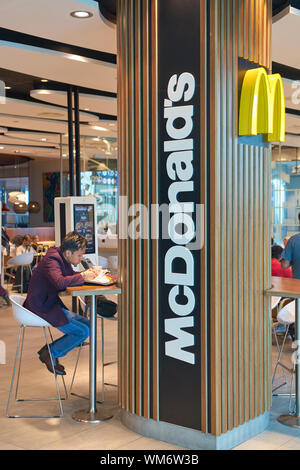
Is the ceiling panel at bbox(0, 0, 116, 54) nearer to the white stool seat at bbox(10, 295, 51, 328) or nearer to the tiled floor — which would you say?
the white stool seat at bbox(10, 295, 51, 328)

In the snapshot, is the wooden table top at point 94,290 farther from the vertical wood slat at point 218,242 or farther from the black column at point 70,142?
the black column at point 70,142

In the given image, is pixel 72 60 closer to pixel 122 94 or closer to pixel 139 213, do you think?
pixel 122 94

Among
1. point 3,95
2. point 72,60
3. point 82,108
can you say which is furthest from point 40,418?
point 82,108

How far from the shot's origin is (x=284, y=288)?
13.8 ft

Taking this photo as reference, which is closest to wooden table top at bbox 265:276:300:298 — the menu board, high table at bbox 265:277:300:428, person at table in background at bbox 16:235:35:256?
high table at bbox 265:277:300:428

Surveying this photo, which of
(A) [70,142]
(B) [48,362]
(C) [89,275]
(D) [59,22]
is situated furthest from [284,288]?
(A) [70,142]

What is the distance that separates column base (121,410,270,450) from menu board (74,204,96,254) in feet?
13.6

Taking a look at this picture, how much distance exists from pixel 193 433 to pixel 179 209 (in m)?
1.43

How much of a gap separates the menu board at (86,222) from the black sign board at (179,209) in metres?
4.21

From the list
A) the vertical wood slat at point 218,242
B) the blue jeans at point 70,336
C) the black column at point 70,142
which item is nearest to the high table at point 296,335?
the vertical wood slat at point 218,242

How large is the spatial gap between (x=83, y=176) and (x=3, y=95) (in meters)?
5.71

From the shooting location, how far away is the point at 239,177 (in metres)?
3.87

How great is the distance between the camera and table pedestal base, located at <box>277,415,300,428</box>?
4188 millimetres

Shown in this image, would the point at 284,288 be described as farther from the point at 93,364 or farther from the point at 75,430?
the point at 75,430
